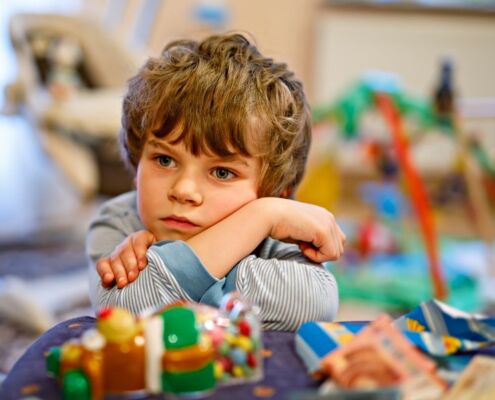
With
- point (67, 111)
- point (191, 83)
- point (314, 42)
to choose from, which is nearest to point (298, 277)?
point (191, 83)

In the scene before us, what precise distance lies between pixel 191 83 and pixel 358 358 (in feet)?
1.32

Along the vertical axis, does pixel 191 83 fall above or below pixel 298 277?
above

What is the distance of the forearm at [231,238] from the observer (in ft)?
2.58

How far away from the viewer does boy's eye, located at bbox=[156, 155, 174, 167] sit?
820 mm

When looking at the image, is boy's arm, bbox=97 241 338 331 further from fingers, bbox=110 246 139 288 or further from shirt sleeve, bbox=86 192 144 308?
shirt sleeve, bbox=86 192 144 308

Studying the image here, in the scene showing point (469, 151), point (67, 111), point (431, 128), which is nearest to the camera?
point (431, 128)

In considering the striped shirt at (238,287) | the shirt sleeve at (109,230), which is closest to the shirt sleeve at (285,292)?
the striped shirt at (238,287)

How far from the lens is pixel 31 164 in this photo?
3.95m

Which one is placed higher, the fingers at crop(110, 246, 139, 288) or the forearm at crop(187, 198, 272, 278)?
the forearm at crop(187, 198, 272, 278)

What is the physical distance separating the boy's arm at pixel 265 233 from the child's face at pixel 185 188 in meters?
0.02

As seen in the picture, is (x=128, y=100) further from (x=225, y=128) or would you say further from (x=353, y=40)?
(x=353, y=40)

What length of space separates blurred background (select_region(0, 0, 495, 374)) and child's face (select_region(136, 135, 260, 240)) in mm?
695

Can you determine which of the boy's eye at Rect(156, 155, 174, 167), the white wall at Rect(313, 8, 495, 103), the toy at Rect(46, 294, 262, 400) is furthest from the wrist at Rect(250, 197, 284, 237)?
the white wall at Rect(313, 8, 495, 103)

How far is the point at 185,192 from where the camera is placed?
0.78 meters
